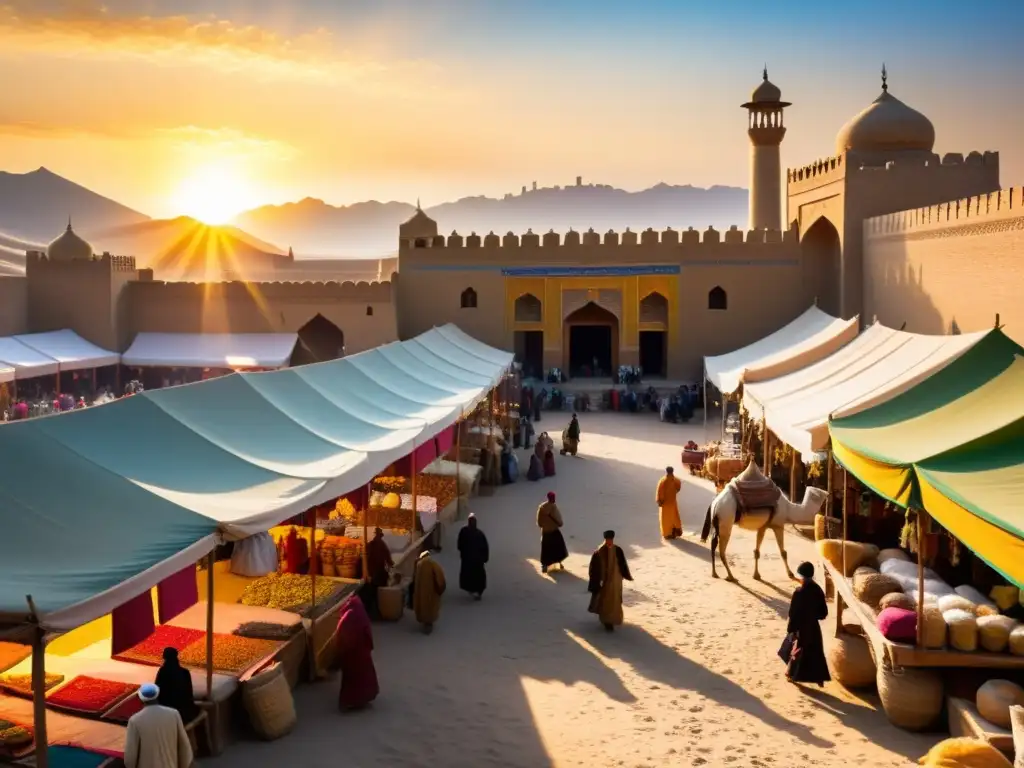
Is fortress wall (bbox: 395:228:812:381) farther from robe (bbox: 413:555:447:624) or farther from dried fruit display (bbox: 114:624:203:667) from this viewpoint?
dried fruit display (bbox: 114:624:203:667)

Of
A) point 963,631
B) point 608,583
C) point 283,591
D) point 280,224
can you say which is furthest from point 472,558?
point 280,224

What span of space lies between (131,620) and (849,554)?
5354 millimetres

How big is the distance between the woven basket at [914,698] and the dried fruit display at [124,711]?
184 inches

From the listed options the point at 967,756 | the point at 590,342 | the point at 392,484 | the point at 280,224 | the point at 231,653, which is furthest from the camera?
the point at 280,224

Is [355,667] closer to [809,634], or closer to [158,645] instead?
[158,645]

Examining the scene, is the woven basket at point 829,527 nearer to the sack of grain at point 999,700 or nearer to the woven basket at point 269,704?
the sack of grain at point 999,700

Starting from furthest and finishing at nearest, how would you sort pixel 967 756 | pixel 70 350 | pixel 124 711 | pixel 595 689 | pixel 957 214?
1. pixel 70 350
2. pixel 957 214
3. pixel 595 689
4. pixel 124 711
5. pixel 967 756

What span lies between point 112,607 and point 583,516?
8.13 metres

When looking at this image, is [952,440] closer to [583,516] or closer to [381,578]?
[381,578]

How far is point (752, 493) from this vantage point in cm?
905

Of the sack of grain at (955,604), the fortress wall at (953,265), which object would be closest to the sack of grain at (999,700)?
the sack of grain at (955,604)

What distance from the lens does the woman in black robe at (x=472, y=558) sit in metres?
8.71

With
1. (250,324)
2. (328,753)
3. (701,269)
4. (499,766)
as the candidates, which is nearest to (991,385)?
(499,766)

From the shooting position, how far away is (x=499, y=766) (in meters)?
5.62
